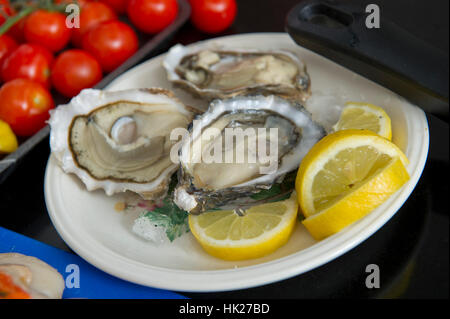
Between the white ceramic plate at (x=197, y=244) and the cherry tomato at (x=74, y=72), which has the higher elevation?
the cherry tomato at (x=74, y=72)

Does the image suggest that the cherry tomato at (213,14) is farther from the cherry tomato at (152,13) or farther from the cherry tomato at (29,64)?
the cherry tomato at (29,64)

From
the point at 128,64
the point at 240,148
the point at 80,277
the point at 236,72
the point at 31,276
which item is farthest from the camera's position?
the point at 128,64

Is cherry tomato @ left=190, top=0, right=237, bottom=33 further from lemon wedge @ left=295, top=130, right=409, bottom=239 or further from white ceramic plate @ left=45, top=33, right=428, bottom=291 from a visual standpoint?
lemon wedge @ left=295, top=130, right=409, bottom=239

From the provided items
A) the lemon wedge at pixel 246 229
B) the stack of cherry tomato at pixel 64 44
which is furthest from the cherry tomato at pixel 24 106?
the lemon wedge at pixel 246 229

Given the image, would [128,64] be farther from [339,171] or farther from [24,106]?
[339,171]

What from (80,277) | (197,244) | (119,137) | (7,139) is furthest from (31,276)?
(7,139)

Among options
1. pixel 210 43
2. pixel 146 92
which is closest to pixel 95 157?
pixel 146 92

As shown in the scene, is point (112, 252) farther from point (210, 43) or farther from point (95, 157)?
point (210, 43)
